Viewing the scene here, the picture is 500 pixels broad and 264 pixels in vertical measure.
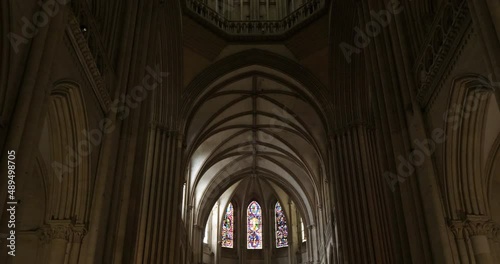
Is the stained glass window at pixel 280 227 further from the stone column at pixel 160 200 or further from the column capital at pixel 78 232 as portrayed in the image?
the column capital at pixel 78 232

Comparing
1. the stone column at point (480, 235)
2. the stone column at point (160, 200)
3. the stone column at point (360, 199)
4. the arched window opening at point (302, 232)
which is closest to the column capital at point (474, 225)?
the stone column at point (480, 235)

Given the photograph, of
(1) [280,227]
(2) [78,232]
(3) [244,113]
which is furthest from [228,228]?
(2) [78,232]

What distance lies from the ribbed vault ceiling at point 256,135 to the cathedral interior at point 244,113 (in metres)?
0.12

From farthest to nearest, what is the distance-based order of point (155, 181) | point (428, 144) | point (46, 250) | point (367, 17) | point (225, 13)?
point (225, 13) < point (155, 181) < point (367, 17) < point (428, 144) < point (46, 250)

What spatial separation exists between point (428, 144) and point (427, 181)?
2.25 feet

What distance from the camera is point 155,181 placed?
1542 centimetres

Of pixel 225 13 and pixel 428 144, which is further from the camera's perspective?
pixel 225 13

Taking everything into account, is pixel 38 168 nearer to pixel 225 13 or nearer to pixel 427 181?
pixel 427 181

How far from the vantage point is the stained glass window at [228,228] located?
96.1ft

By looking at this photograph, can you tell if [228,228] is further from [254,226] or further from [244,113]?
[244,113]

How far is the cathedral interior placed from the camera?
5887 mm

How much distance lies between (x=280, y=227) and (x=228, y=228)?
120 inches

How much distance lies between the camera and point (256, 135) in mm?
23781

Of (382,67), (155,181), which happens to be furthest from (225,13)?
(382,67)
